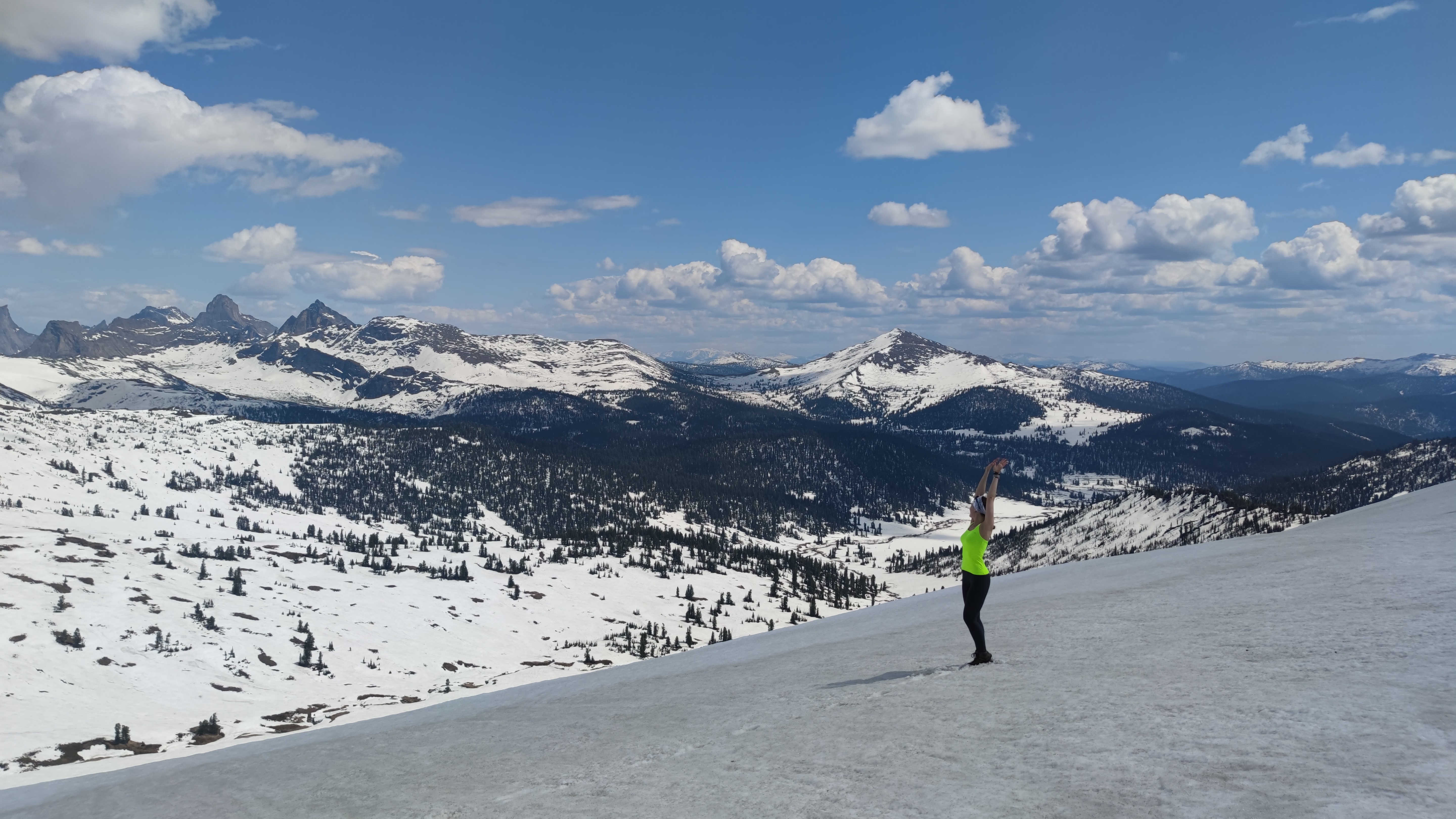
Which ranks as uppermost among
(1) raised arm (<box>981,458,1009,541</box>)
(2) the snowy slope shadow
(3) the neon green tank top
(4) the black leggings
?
(1) raised arm (<box>981,458,1009,541</box>)

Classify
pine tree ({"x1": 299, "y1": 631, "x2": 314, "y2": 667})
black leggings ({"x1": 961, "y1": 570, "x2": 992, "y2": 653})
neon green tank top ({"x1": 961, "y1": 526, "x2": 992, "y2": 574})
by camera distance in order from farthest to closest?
pine tree ({"x1": 299, "y1": 631, "x2": 314, "y2": 667}), black leggings ({"x1": 961, "y1": 570, "x2": 992, "y2": 653}), neon green tank top ({"x1": 961, "y1": 526, "x2": 992, "y2": 574})

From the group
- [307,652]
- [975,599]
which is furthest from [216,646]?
[975,599]

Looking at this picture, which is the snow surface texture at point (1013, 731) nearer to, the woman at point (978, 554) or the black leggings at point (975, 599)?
the black leggings at point (975, 599)

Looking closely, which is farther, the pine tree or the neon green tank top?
the pine tree

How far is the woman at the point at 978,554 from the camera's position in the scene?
634 inches

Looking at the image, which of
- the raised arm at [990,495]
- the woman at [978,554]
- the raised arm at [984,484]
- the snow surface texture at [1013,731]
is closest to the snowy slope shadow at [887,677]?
the snow surface texture at [1013,731]

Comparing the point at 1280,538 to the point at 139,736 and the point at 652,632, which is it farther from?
the point at 652,632

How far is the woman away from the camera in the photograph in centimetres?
1611

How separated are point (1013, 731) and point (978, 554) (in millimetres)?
4672

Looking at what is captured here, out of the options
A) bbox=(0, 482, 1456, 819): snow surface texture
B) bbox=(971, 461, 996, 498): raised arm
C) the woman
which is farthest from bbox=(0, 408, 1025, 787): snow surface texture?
bbox=(971, 461, 996, 498): raised arm

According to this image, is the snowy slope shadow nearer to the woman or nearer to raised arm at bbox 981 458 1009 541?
the woman

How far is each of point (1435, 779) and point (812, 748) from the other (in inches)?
341

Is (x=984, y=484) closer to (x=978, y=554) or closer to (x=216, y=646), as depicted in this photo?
(x=978, y=554)

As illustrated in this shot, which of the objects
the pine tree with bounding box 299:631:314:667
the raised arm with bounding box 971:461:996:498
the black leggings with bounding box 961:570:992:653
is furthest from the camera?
the pine tree with bounding box 299:631:314:667
